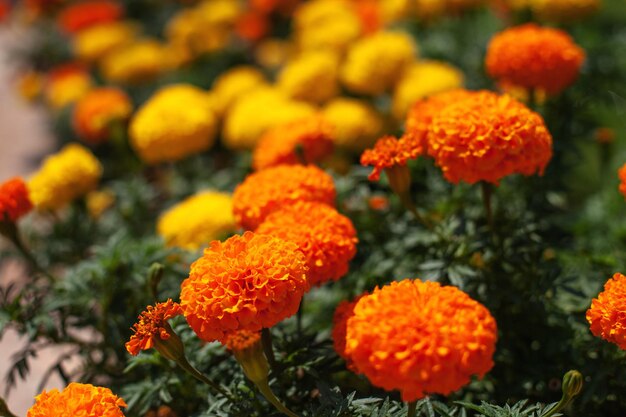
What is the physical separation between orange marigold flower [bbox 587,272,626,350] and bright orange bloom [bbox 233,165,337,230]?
0.82m

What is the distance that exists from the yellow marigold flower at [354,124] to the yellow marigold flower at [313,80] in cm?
12

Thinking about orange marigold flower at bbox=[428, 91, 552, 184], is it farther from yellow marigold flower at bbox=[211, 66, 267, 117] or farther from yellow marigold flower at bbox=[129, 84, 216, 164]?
yellow marigold flower at bbox=[211, 66, 267, 117]

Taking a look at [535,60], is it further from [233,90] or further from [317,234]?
[233,90]

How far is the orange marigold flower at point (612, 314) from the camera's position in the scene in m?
1.43

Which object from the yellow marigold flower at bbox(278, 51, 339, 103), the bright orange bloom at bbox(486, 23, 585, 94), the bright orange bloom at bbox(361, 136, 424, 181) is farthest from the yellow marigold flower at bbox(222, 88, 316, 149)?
the bright orange bloom at bbox(361, 136, 424, 181)

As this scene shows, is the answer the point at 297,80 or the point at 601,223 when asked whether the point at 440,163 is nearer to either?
the point at 601,223

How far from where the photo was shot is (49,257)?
2953mm

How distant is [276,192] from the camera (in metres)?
1.90

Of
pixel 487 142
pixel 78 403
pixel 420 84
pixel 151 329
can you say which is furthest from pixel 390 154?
pixel 420 84

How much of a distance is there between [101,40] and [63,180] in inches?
124

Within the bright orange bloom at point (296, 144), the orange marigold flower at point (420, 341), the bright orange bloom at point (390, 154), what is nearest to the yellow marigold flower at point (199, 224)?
the bright orange bloom at point (296, 144)

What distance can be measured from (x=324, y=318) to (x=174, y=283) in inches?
23.3

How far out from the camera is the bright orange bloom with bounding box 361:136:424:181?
178cm

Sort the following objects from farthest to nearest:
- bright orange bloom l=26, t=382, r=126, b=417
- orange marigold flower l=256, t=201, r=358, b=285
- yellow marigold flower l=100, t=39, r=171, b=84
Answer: yellow marigold flower l=100, t=39, r=171, b=84 < orange marigold flower l=256, t=201, r=358, b=285 < bright orange bloom l=26, t=382, r=126, b=417
